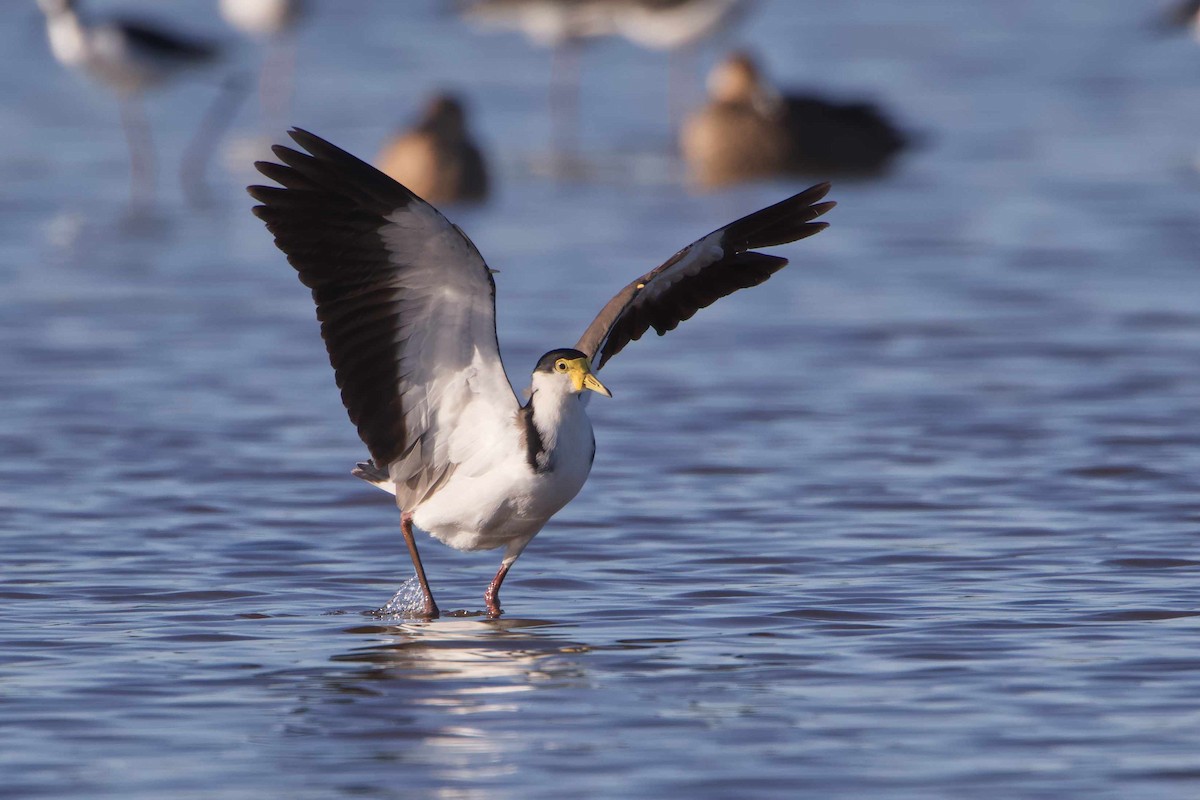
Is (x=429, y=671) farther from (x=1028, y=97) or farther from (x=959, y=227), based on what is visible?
(x=1028, y=97)

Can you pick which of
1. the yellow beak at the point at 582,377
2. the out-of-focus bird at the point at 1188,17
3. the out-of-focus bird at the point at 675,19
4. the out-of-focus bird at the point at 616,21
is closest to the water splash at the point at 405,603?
the yellow beak at the point at 582,377

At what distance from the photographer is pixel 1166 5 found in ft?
92.8

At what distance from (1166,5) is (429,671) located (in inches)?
938

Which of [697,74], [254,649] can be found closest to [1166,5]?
[697,74]

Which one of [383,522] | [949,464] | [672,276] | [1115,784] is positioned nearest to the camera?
[1115,784]

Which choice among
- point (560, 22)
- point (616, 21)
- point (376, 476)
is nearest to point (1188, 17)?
point (616, 21)

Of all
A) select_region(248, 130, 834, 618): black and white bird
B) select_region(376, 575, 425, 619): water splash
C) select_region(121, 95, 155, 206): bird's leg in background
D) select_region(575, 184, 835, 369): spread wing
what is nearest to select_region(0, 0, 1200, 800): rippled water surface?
select_region(376, 575, 425, 619): water splash

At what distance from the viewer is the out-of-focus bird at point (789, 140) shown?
1812cm

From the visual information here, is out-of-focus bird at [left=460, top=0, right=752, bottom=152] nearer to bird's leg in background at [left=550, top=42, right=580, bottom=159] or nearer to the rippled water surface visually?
bird's leg in background at [left=550, top=42, right=580, bottom=159]

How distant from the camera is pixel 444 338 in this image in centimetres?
680

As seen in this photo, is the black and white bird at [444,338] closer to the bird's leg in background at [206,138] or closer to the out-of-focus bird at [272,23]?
the bird's leg in background at [206,138]

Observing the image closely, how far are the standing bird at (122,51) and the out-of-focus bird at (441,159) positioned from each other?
2.78 metres

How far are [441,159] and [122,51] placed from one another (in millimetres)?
3588

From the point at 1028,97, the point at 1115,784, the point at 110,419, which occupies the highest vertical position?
the point at 1028,97
